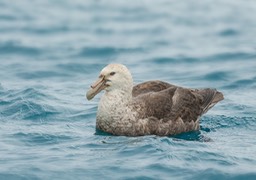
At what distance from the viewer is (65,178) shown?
508 inches

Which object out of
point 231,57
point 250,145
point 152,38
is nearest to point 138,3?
point 152,38

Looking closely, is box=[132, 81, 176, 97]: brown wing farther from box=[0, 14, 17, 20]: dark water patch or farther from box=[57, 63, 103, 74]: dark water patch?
box=[0, 14, 17, 20]: dark water patch

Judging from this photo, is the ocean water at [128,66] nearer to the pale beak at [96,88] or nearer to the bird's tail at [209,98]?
the bird's tail at [209,98]

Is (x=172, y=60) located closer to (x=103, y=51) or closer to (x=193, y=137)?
(x=103, y=51)

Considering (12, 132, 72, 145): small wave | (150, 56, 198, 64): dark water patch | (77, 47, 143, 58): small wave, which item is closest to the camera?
(12, 132, 72, 145): small wave

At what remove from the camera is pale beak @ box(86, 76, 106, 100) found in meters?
14.9

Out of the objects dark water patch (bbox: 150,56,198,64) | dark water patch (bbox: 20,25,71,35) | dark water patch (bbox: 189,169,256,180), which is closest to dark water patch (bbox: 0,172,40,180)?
dark water patch (bbox: 189,169,256,180)

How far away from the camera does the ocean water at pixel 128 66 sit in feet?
44.4

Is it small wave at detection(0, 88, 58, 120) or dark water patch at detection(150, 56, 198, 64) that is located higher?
dark water patch at detection(150, 56, 198, 64)

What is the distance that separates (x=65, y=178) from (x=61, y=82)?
7.39 metres

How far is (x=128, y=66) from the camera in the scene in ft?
71.8

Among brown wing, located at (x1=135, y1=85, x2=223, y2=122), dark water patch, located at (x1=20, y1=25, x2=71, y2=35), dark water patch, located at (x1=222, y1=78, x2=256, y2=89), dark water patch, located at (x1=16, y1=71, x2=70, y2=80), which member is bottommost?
brown wing, located at (x1=135, y1=85, x2=223, y2=122)

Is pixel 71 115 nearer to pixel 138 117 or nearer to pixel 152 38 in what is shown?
pixel 138 117

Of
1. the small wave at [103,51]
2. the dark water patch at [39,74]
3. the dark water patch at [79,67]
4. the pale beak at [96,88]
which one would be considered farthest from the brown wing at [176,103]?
the small wave at [103,51]
